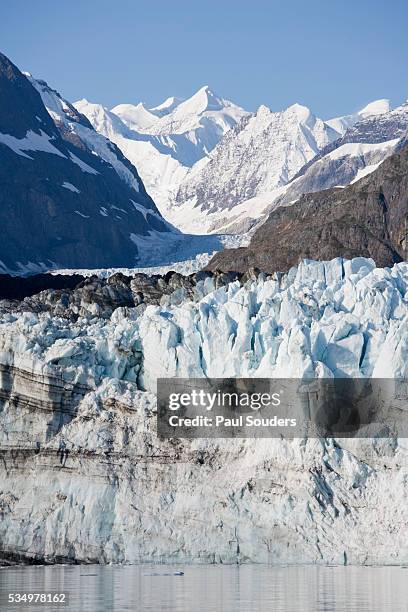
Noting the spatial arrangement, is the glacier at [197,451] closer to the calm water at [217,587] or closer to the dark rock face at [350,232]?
the calm water at [217,587]

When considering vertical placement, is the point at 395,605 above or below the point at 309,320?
below

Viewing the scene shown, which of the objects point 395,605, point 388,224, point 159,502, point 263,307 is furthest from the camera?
point 388,224

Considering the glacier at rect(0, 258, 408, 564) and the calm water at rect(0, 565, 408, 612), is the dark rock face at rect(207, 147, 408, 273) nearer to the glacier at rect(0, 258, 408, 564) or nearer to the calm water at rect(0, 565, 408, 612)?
the glacier at rect(0, 258, 408, 564)

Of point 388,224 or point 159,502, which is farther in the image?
point 388,224

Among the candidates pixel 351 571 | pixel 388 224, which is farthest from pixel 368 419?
pixel 388 224

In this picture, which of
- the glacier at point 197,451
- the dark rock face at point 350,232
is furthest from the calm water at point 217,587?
the dark rock face at point 350,232

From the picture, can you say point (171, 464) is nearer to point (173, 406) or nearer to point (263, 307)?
point (173, 406)

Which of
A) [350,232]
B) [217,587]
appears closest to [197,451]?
[217,587]

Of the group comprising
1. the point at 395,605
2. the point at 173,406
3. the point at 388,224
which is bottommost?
the point at 395,605
